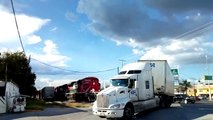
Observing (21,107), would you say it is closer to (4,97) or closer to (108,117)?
(4,97)

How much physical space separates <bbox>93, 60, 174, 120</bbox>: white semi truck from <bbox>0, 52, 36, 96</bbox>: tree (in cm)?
3131

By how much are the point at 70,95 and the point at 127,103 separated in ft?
128

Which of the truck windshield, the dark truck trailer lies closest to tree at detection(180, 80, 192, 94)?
the dark truck trailer

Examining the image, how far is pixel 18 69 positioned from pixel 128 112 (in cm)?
3817

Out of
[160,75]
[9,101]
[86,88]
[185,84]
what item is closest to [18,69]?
[86,88]

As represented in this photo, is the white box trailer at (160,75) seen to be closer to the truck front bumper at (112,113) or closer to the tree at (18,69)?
the truck front bumper at (112,113)

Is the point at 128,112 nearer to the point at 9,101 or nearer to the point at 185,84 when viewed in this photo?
the point at 9,101

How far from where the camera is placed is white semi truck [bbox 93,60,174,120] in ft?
83.3

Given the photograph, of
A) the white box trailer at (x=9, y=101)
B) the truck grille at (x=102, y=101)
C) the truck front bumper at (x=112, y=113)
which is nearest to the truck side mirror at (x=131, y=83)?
the truck grille at (x=102, y=101)

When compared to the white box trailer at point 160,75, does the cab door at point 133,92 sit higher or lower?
lower

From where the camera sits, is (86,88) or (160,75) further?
(86,88)

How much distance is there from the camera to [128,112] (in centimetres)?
2588

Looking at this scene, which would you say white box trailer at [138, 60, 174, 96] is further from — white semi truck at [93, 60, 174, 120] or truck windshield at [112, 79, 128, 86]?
truck windshield at [112, 79, 128, 86]

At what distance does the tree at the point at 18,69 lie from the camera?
2362 inches
